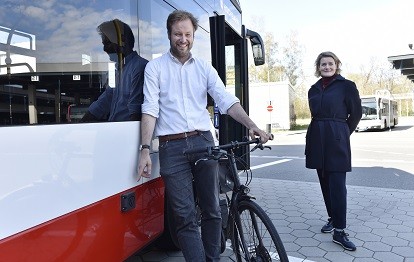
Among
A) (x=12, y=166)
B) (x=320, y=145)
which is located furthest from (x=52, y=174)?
(x=320, y=145)

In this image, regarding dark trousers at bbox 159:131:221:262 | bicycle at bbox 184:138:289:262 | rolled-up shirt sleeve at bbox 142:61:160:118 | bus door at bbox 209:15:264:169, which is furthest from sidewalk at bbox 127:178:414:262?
rolled-up shirt sleeve at bbox 142:61:160:118

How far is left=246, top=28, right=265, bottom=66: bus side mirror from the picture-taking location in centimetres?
558

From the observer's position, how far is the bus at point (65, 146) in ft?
5.57

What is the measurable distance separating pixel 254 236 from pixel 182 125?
928 millimetres

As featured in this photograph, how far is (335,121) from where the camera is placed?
376cm

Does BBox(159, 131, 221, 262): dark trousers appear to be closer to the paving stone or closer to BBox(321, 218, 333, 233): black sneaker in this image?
the paving stone

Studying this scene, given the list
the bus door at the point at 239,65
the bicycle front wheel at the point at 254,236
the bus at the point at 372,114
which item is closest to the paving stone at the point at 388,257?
the bicycle front wheel at the point at 254,236

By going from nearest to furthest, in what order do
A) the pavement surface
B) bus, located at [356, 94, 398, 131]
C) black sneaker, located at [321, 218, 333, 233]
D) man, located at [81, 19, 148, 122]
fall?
man, located at [81, 19, 148, 122] → the pavement surface → black sneaker, located at [321, 218, 333, 233] → bus, located at [356, 94, 398, 131]

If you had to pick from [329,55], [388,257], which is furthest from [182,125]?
[388,257]

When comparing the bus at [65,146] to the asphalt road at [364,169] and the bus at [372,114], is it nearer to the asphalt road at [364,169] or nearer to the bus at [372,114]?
→ the asphalt road at [364,169]

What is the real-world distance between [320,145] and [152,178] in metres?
1.90

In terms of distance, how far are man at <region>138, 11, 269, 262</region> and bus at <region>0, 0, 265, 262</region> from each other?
0.20 metres

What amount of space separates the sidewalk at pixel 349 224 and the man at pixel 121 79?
1.57m

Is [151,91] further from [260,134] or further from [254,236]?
[254,236]
